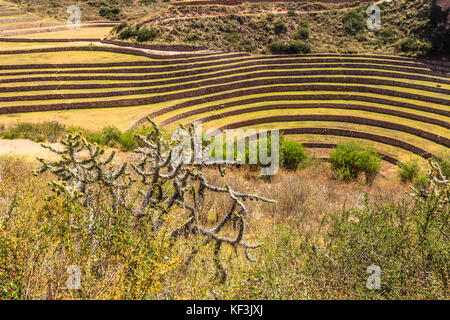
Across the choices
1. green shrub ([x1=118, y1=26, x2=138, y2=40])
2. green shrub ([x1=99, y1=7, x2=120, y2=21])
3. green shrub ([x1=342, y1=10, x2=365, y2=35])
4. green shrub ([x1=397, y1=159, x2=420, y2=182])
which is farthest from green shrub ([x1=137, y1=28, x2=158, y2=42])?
green shrub ([x1=397, y1=159, x2=420, y2=182])

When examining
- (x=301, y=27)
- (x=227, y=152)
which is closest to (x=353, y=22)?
(x=301, y=27)

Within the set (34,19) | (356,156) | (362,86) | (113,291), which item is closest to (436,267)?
(113,291)

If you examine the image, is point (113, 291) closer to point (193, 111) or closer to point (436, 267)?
point (436, 267)

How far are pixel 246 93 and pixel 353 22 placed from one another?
18378 mm

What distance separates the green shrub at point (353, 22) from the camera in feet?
105

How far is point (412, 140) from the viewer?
17.4 metres

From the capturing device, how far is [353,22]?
32562 millimetres

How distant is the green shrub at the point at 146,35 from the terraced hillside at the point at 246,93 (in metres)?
2.95

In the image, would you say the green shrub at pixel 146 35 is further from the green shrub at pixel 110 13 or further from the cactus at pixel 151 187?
the cactus at pixel 151 187

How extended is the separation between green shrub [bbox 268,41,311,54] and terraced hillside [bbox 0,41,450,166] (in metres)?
1.80

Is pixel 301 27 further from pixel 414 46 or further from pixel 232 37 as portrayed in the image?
pixel 414 46

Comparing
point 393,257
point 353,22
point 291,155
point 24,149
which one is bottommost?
point 291,155

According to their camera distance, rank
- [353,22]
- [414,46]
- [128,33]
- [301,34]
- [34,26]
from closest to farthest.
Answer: [414,46], [128,33], [301,34], [353,22], [34,26]

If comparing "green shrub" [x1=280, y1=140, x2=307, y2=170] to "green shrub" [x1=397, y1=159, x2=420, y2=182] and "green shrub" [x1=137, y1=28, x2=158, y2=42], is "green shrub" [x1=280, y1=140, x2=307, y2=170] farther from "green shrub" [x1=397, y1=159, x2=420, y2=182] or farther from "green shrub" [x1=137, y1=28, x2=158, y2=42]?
"green shrub" [x1=137, y1=28, x2=158, y2=42]
